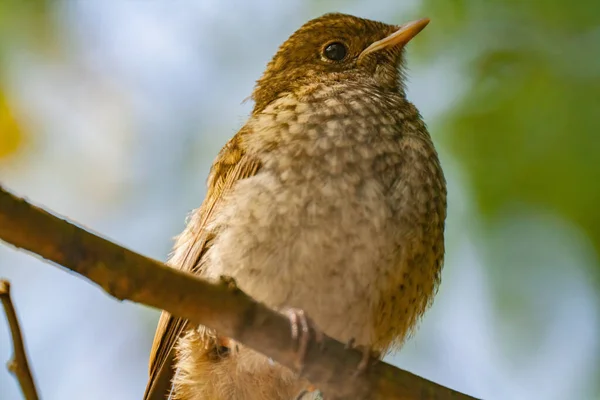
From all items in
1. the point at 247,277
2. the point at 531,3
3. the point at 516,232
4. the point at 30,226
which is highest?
the point at 531,3

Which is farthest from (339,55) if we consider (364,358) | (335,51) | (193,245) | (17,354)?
(17,354)

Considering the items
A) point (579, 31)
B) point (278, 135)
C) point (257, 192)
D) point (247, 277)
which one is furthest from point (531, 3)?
point (247, 277)

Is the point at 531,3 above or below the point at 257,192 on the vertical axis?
above

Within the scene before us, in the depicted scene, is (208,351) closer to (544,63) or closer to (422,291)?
(422,291)

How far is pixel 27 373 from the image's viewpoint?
7.55 feet

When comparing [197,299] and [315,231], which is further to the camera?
[315,231]

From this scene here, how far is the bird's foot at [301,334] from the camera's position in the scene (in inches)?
102

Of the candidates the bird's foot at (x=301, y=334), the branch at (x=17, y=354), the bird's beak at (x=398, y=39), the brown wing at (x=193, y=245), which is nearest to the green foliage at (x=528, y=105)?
the bird's beak at (x=398, y=39)

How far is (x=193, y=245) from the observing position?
3422 mm

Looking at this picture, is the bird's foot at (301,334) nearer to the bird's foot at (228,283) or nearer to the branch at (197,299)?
the branch at (197,299)

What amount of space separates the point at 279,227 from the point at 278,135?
496mm

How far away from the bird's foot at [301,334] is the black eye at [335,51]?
1.82m

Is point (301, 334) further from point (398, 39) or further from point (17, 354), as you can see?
point (398, 39)

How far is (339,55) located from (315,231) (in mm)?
1405
